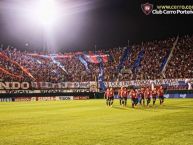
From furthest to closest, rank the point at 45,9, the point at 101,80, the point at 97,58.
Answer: the point at 97,58
the point at 101,80
the point at 45,9

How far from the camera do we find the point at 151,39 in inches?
3440

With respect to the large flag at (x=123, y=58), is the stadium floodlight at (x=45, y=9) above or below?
above

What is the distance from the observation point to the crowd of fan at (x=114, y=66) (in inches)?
2527

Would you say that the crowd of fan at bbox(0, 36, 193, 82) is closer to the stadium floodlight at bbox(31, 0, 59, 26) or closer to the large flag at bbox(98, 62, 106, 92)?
the large flag at bbox(98, 62, 106, 92)

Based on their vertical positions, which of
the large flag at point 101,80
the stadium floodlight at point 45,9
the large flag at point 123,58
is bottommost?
the large flag at point 101,80

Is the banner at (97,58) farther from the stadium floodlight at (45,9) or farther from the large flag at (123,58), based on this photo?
the stadium floodlight at (45,9)

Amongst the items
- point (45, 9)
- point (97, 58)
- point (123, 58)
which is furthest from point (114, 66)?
point (45, 9)

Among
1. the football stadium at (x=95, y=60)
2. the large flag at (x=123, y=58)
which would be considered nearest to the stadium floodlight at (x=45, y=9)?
the football stadium at (x=95, y=60)

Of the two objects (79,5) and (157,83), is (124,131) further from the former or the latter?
(79,5)

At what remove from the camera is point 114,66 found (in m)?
73.3

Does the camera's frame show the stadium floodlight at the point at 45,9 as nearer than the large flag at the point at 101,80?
Yes

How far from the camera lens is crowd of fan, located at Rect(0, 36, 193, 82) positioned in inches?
2527

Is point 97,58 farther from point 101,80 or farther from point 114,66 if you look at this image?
point 101,80

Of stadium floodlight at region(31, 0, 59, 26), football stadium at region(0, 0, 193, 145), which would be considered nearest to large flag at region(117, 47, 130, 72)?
football stadium at region(0, 0, 193, 145)
